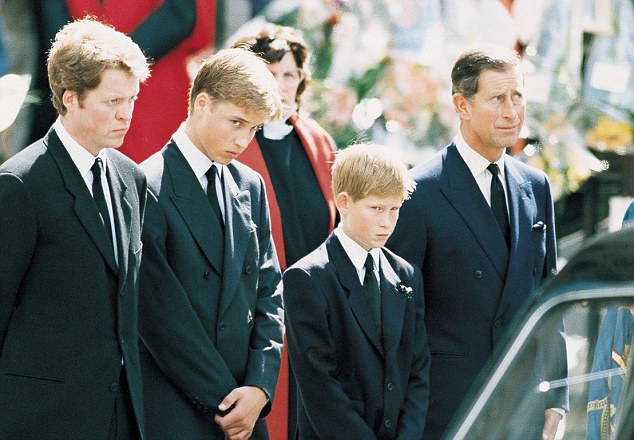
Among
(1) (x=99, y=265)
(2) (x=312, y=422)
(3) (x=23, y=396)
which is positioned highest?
(1) (x=99, y=265)

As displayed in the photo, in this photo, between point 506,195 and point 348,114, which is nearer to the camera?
point 506,195

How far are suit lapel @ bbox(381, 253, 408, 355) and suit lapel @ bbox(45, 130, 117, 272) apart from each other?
2.78 feet

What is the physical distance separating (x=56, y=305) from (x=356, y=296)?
914 mm

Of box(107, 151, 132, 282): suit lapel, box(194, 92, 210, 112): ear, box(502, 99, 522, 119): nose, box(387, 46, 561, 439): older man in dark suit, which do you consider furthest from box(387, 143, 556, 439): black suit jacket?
box(107, 151, 132, 282): suit lapel

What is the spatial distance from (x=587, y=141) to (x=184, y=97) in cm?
290

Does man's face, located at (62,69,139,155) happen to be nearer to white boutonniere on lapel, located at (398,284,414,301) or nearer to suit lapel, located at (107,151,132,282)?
suit lapel, located at (107,151,132,282)

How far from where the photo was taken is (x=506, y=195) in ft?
14.5

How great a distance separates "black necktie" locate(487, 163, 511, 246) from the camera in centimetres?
438

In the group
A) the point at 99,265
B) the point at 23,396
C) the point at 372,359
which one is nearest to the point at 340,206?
the point at 372,359

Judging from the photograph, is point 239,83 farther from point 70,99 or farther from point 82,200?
point 82,200

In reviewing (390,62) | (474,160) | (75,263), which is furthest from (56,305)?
(390,62)

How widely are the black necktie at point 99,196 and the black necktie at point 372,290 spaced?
81 cm

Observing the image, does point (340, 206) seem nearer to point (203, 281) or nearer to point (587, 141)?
point (203, 281)

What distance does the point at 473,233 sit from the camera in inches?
169
